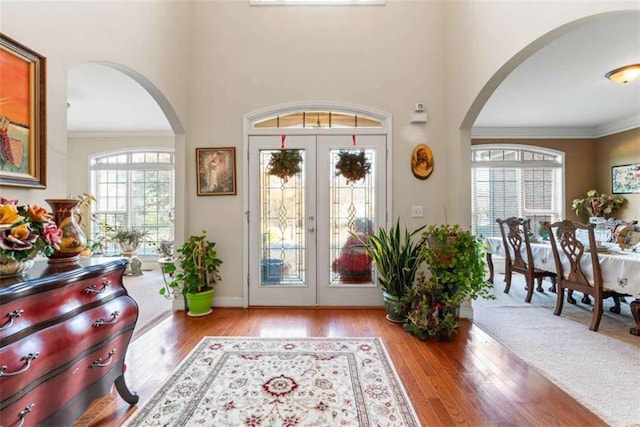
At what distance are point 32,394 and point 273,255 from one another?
2.61 m

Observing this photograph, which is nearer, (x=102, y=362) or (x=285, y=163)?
(x=102, y=362)

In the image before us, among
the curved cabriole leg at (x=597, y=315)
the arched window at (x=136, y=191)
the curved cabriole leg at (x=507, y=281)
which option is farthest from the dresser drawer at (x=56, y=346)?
the arched window at (x=136, y=191)

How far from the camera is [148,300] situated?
160 inches

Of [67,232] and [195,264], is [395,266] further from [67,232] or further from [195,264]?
[67,232]

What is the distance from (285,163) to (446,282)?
217 cm

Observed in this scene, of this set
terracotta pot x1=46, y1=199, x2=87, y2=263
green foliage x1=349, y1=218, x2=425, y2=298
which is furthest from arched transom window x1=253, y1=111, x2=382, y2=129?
terracotta pot x1=46, y1=199, x2=87, y2=263

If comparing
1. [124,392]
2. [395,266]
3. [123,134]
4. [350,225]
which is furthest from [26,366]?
[123,134]

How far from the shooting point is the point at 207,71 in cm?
367

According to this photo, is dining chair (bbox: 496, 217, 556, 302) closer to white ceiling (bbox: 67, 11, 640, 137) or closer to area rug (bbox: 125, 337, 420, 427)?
white ceiling (bbox: 67, 11, 640, 137)

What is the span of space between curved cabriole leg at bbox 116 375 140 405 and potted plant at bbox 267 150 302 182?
246cm

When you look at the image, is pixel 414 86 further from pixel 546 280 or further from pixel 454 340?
pixel 546 280

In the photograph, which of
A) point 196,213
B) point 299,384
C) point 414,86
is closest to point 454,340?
point 299,384

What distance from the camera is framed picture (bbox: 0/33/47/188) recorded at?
158 cm

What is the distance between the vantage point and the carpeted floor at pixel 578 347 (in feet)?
6.39
